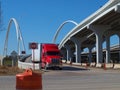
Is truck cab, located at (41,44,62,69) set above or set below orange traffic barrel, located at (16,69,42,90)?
above

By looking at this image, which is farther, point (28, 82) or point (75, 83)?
point (75, 83)

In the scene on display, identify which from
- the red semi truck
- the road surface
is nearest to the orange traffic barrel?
the road surface

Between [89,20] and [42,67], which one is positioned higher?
[89,20]

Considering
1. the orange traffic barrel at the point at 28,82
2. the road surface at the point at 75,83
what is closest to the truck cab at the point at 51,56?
the road surface at the point at 75,83

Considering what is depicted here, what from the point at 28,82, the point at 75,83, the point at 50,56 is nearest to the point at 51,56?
the point at 50,56

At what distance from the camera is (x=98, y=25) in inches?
3329

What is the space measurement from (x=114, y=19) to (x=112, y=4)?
11914 mm

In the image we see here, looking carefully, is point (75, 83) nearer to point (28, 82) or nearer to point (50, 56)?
point (28, 82)

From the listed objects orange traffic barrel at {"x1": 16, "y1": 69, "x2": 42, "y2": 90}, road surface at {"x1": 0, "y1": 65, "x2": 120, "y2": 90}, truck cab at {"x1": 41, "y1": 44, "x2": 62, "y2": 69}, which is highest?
truck cab at {"x1": 41, "y1": 44, "x2": 62, "y2": 69}

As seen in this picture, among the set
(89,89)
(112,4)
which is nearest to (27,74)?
(89,89)

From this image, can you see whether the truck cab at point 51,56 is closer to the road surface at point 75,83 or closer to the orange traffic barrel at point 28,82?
the road surface at point 75,83

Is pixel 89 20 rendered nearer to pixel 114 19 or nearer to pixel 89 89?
pixel 114 19

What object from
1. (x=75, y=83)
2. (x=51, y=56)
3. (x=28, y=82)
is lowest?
(x=75, y=83)

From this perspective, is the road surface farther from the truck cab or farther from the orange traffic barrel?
the truck cab
